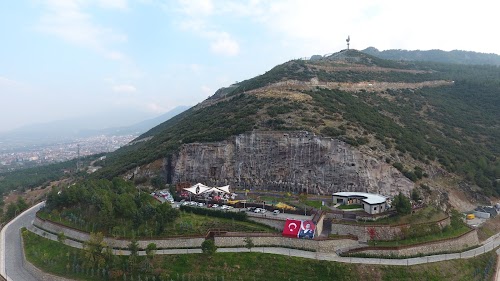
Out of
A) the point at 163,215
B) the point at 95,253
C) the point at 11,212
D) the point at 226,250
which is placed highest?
the point at 163,215

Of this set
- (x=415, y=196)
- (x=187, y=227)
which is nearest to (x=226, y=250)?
(x=187, y=227)

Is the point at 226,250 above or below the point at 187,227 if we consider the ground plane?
below

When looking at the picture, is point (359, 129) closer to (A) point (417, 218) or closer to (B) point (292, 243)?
(A) point (417, 218)

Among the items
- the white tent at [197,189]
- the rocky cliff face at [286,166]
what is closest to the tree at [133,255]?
the white tent at [197,189]

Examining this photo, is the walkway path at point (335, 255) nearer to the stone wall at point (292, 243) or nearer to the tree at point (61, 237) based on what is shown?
the stone wall at point (292, 243)

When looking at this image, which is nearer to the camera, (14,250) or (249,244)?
(249,244)

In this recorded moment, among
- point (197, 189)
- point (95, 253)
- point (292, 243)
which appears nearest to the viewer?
point (95, 253)

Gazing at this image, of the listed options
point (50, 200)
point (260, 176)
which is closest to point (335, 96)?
point (260, 176)

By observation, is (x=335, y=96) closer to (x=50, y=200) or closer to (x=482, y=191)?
(x=482, y=191)
